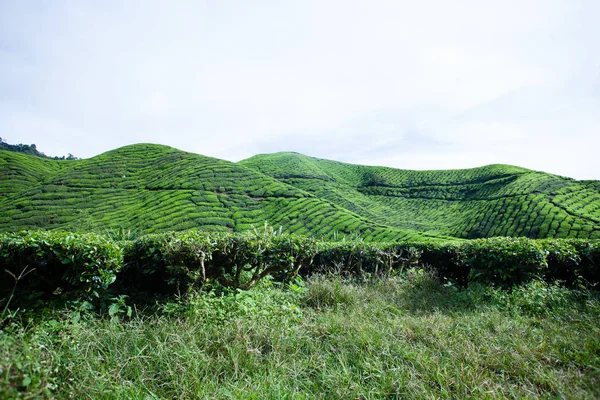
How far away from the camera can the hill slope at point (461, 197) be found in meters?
26.1

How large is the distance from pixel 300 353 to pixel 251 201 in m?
27.2

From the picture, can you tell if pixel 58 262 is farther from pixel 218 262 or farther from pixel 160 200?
pixel 160 200

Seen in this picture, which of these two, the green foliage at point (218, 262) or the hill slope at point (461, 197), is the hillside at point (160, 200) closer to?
the hill slope at point (461, 197)

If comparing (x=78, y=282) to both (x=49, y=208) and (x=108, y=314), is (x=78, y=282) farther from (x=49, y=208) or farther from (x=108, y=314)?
(x=49, y=208)

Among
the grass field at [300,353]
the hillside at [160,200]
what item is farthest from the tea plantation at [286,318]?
the hillside at [160,200]

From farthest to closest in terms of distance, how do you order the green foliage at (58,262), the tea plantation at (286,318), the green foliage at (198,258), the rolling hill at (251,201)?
the rolling hill at (251,201), the green foliage at (198,258), the green foliage at (58,262), the tea plantation at (286,318)

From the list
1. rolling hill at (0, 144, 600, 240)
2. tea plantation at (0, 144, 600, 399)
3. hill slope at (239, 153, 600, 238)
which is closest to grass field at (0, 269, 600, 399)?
tea plantation at (0, 144, 600, 399)

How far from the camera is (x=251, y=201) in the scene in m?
30.1

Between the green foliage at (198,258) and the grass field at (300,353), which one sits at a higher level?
the green foliage at (198,258)

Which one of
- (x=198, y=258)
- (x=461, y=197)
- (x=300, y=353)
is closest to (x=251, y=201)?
(x=198, y=258)

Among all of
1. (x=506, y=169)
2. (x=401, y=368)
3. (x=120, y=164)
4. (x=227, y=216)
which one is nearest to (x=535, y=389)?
(x=401, y=368)

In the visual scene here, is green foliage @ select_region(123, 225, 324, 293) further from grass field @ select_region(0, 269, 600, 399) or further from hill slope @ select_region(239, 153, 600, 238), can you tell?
hill slope @ select_region(239, 153, 600, 238)

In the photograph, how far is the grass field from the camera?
259cm

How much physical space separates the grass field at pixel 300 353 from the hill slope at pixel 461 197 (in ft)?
79.4
